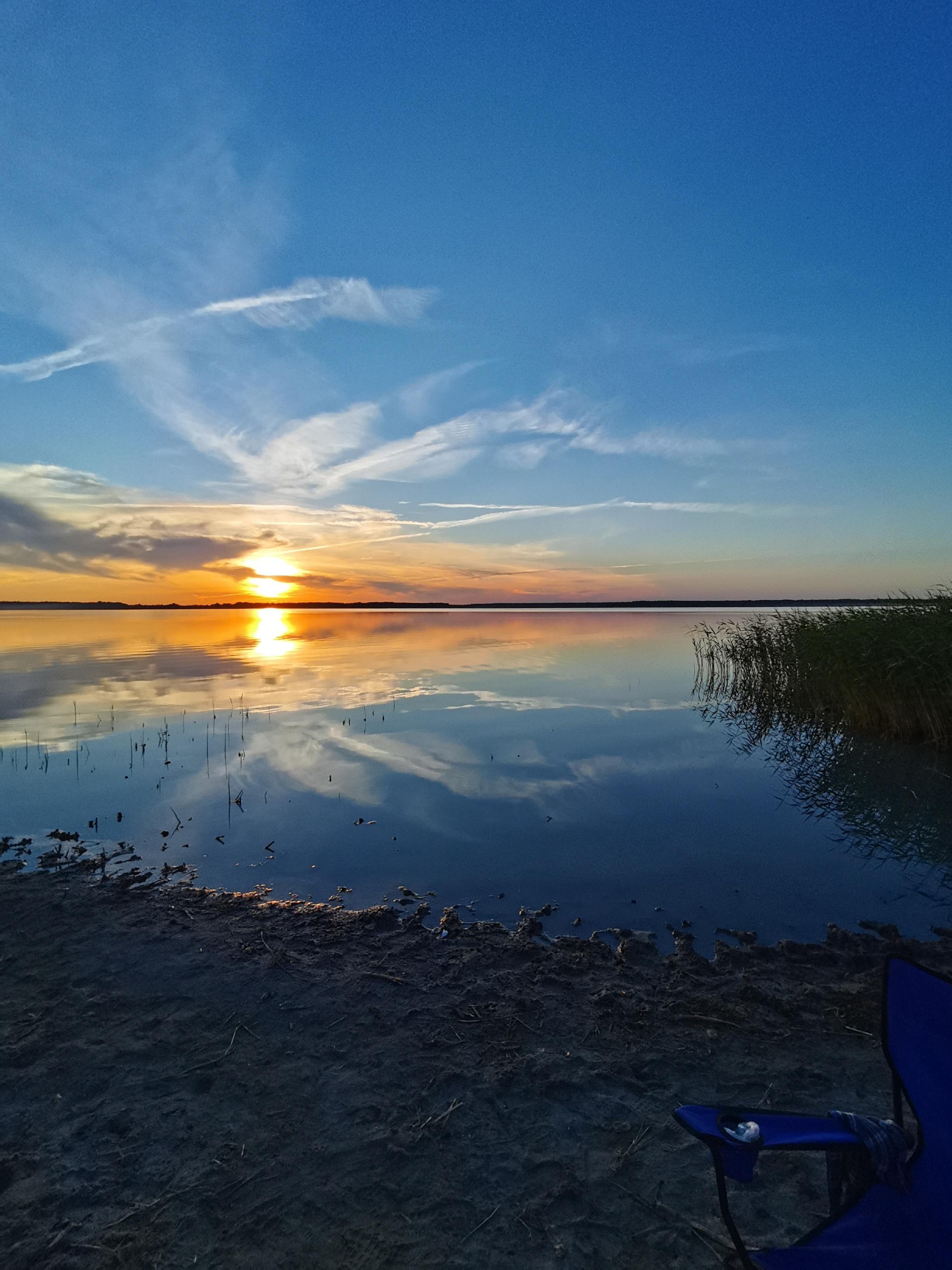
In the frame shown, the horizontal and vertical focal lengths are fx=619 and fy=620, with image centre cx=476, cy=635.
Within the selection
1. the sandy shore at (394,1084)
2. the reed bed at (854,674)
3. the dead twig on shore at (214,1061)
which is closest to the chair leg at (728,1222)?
the sandy shore at (394,1084)

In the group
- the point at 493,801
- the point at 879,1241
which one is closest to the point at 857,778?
the point at 493,801

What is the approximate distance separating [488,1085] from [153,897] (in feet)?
14.9

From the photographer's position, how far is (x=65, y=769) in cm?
1166

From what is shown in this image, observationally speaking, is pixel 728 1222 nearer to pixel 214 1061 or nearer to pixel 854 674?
pixel 214 1061

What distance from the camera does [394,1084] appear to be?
3867 millimetres

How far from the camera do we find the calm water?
285 inches

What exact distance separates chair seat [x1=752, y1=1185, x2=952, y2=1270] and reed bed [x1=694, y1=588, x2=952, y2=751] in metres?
14.2

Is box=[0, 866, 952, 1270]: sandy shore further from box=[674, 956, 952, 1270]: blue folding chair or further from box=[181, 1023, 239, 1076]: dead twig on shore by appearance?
box=[674, 956, 952, 1270]: blue folding chair

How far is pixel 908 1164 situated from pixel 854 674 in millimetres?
16160

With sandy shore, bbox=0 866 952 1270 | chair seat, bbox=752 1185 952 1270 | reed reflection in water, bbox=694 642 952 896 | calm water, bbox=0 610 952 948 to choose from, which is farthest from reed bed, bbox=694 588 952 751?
chair seat, bbox=752 1185 952 1270

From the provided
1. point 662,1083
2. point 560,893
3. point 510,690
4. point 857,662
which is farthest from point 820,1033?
point 510,690

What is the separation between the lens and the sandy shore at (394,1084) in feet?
9.47

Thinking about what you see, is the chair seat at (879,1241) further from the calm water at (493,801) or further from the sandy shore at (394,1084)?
the calm water at (493,801)

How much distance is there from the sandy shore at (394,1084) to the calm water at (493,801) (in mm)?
1221
